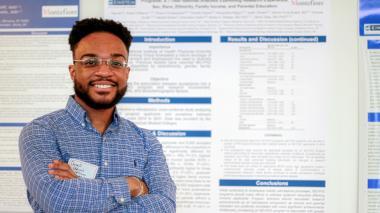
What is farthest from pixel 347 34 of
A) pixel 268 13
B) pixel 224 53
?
pixel 224 53

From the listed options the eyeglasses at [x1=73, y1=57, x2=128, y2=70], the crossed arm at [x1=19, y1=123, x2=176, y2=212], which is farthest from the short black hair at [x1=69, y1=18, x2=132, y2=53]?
the crossed arm at [x1=19, y1=123, x2=176, y2=212]

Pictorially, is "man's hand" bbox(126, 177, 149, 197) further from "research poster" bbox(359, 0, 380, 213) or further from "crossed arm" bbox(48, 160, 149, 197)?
"research poster" bbox(359, 0, 380, 213)

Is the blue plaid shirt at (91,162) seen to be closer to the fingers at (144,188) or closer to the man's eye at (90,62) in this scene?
the fingers at (144,188)

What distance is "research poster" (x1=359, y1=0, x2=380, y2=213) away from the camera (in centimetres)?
252

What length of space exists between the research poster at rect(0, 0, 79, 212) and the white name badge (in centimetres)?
99

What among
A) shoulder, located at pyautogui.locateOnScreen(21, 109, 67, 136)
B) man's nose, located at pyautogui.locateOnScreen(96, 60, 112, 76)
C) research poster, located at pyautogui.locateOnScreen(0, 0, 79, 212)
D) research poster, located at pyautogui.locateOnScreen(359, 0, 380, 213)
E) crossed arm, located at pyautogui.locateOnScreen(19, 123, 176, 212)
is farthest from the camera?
research poster, located at pyautogui.locateOnScreen(0, 0, 79, 212)

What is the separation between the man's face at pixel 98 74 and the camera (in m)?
1.83

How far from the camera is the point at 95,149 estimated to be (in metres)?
1.82

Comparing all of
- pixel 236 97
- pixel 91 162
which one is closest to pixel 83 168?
pixel 91 162

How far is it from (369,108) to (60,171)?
1850mm

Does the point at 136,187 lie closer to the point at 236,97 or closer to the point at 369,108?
the point at 236,97

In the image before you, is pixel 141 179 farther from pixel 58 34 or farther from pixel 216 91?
pixel 58 34

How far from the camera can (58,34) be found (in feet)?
8.79

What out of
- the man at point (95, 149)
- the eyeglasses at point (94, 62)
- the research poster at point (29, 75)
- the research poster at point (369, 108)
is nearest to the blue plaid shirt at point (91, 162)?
the man at point (95, 149)
